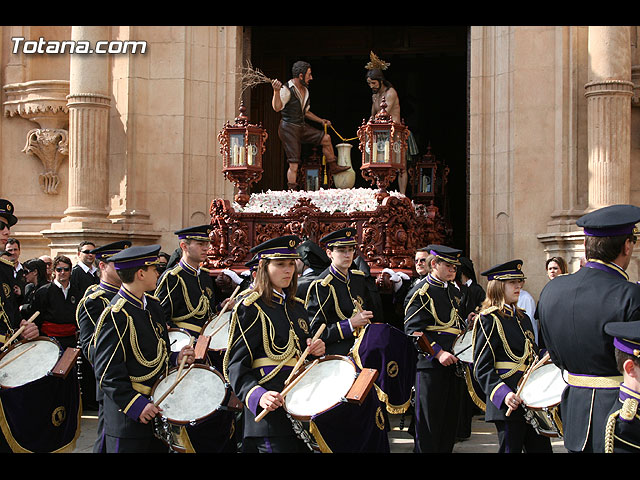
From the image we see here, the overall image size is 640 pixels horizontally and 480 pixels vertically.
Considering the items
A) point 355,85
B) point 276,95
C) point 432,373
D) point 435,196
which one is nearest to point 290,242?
point 432,373

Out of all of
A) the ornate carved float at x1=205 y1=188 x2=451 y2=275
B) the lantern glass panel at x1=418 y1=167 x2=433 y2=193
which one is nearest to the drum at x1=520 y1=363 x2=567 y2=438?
the ornate carved float at x1=205 y1=188 x2=451 y2=275

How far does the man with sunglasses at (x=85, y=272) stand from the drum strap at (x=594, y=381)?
654 centimetres

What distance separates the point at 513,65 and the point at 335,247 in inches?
255

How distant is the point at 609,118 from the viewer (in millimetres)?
11672

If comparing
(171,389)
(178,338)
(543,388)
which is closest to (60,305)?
(178,338)

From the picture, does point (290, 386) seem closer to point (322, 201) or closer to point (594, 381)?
point (594, 381)

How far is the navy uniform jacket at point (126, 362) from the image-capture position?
16.3 ft

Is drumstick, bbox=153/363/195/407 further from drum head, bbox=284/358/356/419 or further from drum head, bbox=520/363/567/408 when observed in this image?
drum head, bbox=520/363/567/408

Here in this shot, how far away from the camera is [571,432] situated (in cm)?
446

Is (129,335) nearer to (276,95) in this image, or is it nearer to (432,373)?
(432,373)

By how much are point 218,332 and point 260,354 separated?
2797mm

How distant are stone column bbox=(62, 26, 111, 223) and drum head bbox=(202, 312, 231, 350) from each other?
18.7 feet

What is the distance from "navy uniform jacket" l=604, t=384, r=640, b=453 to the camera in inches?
153

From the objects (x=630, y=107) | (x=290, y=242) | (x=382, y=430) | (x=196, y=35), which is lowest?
(x=382, y=430)
